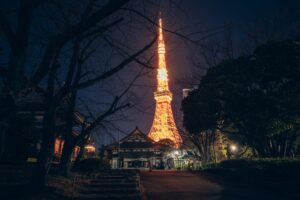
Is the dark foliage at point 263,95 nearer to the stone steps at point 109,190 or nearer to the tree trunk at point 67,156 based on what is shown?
the stone steps at point 109,190

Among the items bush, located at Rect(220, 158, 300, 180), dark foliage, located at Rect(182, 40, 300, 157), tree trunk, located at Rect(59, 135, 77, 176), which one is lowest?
bush, located at Rect(220, 158, 300, 180)

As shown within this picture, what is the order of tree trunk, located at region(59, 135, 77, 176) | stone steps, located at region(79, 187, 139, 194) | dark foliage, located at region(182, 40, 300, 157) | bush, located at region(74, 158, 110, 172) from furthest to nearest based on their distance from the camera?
bush, located at region(74, 158, 110, 172) < dark foliage, located at region(182, 40, 300, 157) < tree trunk, located at region(59, 135, 77, 176) < stone steps, located at region(79, 187, 139, 194)

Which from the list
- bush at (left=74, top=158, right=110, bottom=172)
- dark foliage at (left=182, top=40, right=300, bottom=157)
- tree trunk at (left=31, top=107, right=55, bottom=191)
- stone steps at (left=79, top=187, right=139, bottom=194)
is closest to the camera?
tree trunk at (left=31, top=107, right=55, bottom=191)

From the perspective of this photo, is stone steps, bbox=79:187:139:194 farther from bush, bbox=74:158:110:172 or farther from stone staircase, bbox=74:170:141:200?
bush, bbox=74:158:110:172

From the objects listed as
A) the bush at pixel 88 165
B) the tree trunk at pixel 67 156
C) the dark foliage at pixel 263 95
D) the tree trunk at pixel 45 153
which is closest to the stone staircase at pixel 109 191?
the tree trunk at pixel 45 153

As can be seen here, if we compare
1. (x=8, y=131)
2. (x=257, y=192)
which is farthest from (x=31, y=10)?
(x=8, y=131)

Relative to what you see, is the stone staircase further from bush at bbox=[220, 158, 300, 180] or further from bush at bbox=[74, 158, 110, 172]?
bush at bbox=[220, 158, 300, 180]

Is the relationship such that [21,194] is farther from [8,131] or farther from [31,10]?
[8,131]

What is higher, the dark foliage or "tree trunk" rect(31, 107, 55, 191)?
the dark foliage

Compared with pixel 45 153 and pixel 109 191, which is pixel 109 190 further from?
pixel 45 153

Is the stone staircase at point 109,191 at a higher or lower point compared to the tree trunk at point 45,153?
lower

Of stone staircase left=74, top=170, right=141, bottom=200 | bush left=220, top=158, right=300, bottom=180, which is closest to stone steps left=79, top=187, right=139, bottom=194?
stone staircase left=74, top=170, right=141, bottom=200

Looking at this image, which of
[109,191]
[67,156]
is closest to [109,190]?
[109,191]

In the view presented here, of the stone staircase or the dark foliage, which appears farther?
the dark foliage
